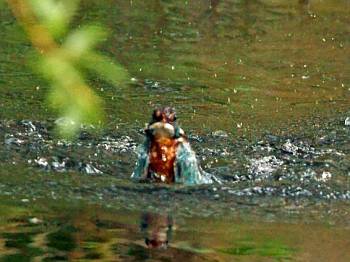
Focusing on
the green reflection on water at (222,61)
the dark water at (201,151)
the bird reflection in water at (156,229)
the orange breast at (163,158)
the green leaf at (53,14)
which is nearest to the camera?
the green leaf at (53,14)

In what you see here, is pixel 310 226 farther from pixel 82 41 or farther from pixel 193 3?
pixel 193 3

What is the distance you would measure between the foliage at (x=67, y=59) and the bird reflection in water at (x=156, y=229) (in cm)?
403

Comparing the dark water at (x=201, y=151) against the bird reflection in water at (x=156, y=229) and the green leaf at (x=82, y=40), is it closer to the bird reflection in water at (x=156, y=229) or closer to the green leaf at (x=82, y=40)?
the bird reflection in water at (x=156, y=229)

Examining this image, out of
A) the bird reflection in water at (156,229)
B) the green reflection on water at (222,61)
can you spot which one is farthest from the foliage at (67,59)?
the green reflection on water at (222,61)

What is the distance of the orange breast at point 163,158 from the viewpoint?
7.14 meters

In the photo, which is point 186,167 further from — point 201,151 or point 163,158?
point 201,151

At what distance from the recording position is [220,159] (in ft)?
27.8

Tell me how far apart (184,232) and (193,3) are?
10.1 m

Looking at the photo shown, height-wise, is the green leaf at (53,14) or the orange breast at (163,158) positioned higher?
the orange breast at (163,158)

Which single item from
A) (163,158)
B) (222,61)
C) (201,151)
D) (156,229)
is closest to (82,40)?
(156,229)

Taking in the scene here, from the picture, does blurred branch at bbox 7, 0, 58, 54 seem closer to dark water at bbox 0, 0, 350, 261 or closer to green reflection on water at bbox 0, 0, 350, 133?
dark water at bbox 0, 0, 350, 261

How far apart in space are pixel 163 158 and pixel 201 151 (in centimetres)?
155

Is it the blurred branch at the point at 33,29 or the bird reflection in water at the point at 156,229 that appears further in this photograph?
the bird reflection in water at the point at 156,229

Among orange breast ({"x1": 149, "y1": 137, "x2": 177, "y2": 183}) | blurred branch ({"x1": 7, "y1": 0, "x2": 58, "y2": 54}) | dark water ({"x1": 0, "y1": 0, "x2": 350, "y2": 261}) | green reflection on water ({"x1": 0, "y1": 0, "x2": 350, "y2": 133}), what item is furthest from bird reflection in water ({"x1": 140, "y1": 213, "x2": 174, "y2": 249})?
blurred branch ({"x1": 7, "y1": 0, "x2": 58, "y2": 54})
